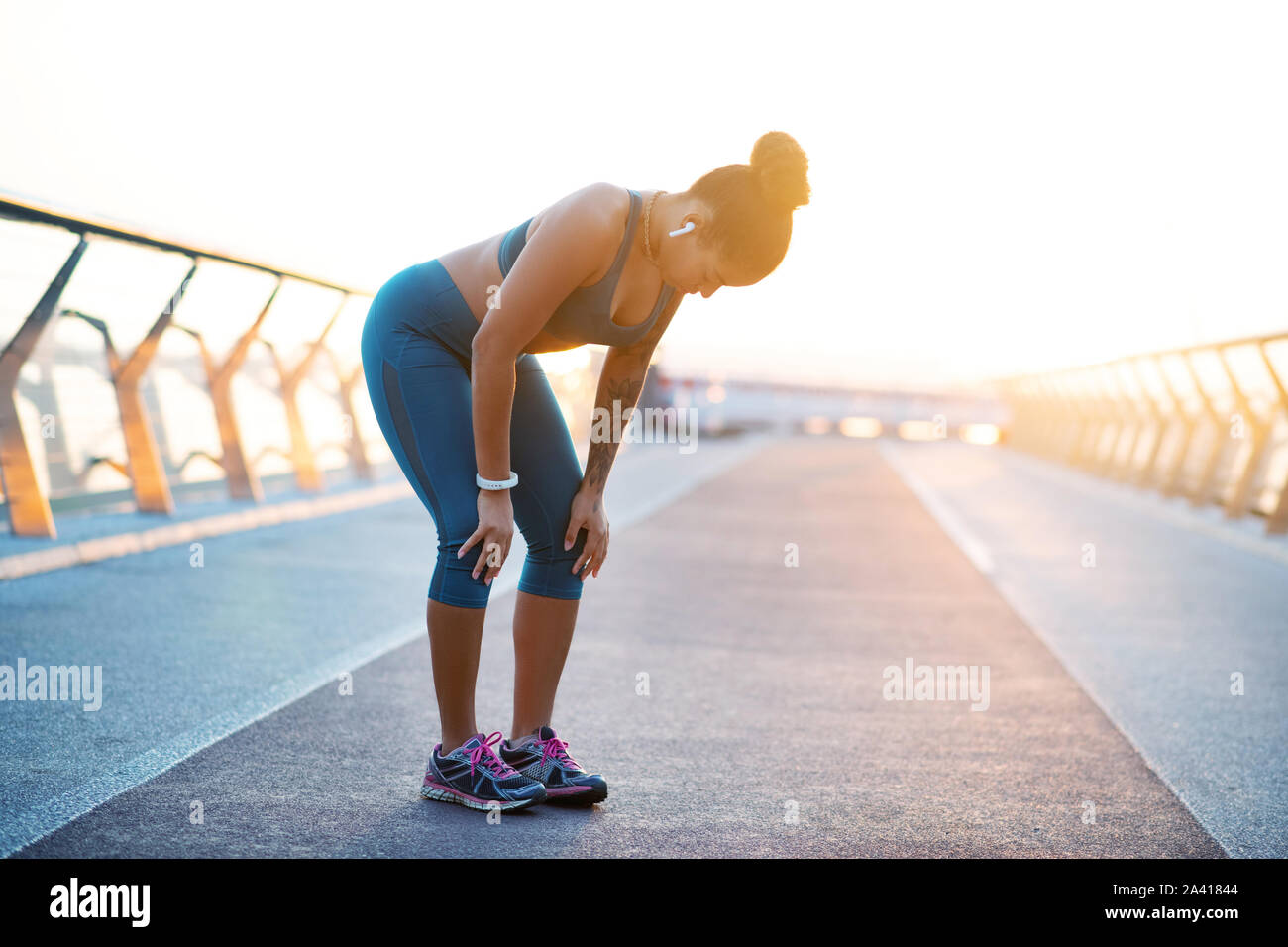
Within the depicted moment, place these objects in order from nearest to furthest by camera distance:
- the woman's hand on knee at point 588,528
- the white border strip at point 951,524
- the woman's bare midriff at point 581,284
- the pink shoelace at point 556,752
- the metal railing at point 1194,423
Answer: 1. the woman's bare midriff at point 581,284
2. the pink shoelace at point 556,752
3. the woman's hand on knee at point 588,528
4. the white border strip at point 951,524
5. the metal railing at point 1194,423

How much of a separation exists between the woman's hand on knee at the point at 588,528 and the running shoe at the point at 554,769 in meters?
0.43

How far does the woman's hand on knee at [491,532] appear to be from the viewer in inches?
110

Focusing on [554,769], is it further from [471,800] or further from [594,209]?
[594,209]

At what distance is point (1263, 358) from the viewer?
36.4 ft

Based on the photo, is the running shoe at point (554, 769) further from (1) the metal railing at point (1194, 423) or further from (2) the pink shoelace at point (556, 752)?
(1) the metal railing at point (1194, 423)

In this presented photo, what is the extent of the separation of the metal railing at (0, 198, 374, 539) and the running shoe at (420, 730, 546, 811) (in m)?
4.34

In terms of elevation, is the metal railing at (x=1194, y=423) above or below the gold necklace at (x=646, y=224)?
below

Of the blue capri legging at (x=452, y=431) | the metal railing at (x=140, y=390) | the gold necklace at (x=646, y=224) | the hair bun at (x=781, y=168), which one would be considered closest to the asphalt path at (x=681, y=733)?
the blue capri legging at (x=452, y=431)

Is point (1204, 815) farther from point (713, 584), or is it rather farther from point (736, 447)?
point (736, 447)

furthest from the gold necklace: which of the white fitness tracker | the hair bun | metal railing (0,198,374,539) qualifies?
metal railing (0,198,374,539)

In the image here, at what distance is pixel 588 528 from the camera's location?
3137 mm

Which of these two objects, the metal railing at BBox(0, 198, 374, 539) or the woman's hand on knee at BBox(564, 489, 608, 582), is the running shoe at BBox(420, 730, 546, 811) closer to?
the woman's hand on knee at BBox(564, 489, 608, 582)

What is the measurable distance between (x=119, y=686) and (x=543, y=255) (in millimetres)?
2192
